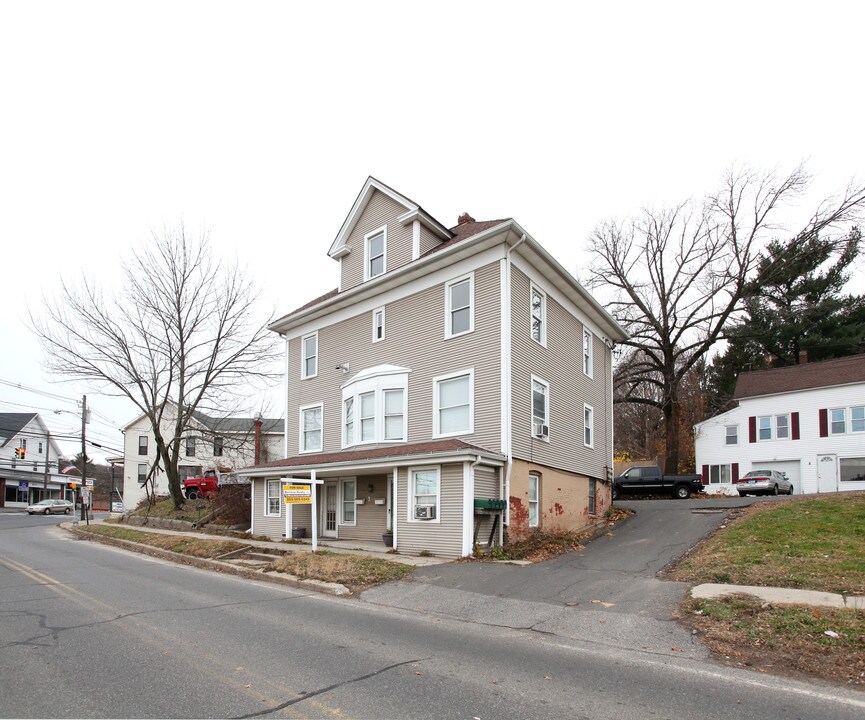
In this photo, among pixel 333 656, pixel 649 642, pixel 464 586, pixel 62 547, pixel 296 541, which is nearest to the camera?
pixel 333 656

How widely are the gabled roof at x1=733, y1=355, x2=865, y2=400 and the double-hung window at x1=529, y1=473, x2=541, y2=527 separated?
23.7m

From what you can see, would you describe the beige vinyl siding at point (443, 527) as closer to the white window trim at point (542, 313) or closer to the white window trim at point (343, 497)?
the white window trim at point (343, 497)

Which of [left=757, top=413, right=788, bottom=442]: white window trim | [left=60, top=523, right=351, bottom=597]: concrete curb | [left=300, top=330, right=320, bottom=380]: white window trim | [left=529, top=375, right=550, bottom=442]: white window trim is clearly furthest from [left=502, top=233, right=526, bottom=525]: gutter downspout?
[left=757, top=413, right=788, bottom=442]: white window trim

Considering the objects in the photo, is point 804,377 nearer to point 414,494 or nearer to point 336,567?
point 414,494

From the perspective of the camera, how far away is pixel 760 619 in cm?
804

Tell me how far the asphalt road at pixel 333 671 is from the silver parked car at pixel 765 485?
24.4 metres

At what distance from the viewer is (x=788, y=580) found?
9875mm

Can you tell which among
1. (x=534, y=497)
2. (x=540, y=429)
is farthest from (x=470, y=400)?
(x=534, y=497)

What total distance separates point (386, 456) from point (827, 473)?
2720 centimetres

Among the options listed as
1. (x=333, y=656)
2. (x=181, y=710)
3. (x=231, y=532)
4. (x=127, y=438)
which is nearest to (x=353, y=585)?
(x=333, y=656)

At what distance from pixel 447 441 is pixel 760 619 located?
9.47m

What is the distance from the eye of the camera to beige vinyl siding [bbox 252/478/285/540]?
21.3 meters

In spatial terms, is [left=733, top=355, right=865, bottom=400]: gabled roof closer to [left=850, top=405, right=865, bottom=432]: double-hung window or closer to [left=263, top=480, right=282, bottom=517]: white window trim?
[left=850, top=405, right=865, bottom=432]: double-hung window

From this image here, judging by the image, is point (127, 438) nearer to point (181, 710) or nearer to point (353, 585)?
point (353, 585)
